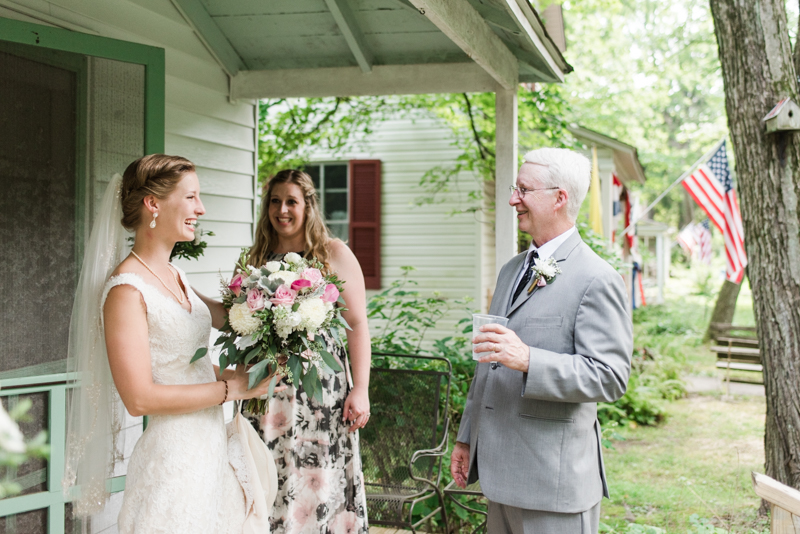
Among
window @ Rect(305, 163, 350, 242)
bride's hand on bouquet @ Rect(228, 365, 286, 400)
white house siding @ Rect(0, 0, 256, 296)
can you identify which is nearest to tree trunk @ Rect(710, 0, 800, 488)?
white house siding @ Rect(0, 0, 256, 296)

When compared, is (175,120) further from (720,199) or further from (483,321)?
(720,199)

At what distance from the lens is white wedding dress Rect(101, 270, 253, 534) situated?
2.27 metres

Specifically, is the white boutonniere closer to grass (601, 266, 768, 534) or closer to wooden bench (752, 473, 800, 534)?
wooden bench (752, 473, 800, 534)

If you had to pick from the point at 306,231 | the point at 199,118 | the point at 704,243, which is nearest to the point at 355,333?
the point at 306,231

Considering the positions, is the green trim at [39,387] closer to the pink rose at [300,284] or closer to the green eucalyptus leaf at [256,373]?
the green eucalyptus leaf at [256,373]

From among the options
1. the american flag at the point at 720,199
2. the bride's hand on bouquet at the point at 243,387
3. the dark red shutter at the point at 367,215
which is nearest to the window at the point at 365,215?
the dark red shutter at the point at 367,215

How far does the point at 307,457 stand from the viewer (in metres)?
3.11

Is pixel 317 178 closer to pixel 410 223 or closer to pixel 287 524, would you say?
pixel 410 223

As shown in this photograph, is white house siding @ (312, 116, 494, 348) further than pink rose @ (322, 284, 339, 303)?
Yes

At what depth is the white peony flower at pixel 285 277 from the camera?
2.39 meters

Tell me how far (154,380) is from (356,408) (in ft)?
3.56

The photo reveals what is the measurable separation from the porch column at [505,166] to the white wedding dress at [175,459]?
2510 millimetres

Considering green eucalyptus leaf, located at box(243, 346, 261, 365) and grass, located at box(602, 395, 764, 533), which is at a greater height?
green eucalyptus leaf, located at box(243, 346, 261, 365)

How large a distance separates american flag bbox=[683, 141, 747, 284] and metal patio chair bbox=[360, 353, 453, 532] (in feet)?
18.3
